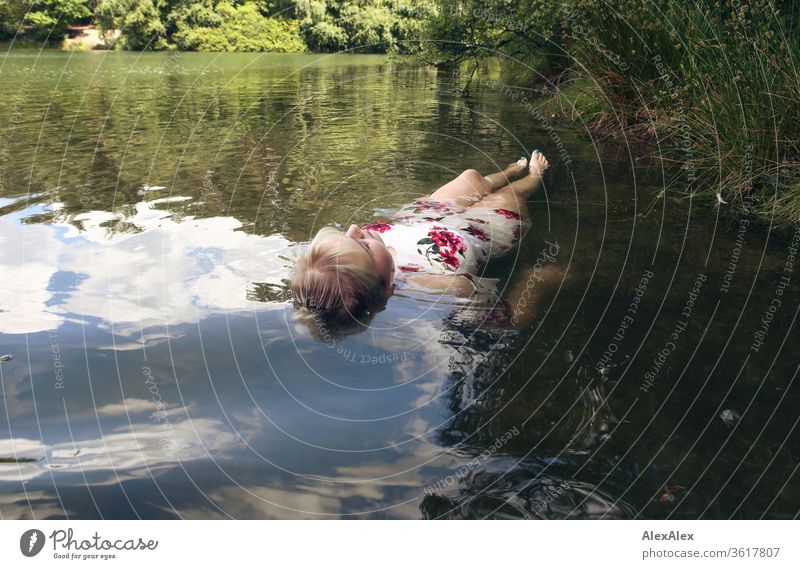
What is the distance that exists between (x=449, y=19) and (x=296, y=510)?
10.1 m

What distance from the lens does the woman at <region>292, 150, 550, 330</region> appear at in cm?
348

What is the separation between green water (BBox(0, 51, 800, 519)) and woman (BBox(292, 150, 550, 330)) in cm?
17

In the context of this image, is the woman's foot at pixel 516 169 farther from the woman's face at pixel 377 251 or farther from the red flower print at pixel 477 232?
the woman's face at pixel 377 251

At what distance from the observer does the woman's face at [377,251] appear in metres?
3.67

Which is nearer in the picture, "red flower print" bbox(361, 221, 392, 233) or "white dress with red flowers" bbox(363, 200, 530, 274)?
"white dress with red flowers" bbox(363, 200, 530, 274)

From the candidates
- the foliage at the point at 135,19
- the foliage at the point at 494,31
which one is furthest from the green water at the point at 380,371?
the foliage at the point at 135,19

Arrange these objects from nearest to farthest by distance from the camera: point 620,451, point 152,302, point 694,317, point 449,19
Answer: point 620,451 → point 694,317 → point 152,302 → point 449,19

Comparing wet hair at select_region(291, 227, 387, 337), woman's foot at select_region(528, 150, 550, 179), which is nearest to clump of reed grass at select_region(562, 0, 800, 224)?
woman's foot at select_region(528, 150, 550, 179)

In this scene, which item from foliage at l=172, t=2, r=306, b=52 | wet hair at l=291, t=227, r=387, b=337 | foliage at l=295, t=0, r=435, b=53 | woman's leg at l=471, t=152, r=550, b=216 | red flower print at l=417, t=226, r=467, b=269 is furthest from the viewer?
foliage at l=172, t=2, r=306, b=52

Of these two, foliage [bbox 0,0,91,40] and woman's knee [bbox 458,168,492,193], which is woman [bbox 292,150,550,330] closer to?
woman's knee [bbox 458,168,492,193]

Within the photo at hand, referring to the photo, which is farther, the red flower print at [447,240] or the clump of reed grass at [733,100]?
the clump of reed grass at [733,100]

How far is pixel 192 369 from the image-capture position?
115 inches
